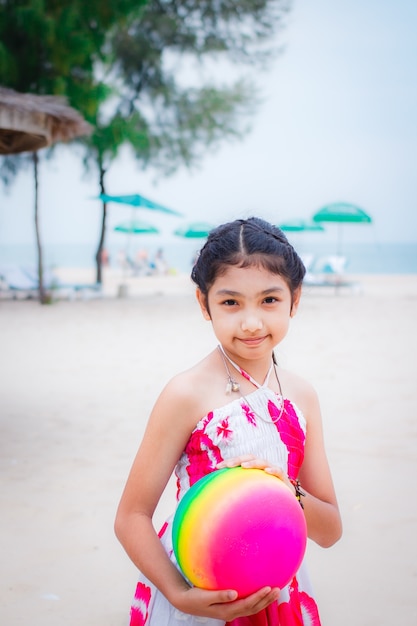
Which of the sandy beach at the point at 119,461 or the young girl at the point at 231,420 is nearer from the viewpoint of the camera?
the young girl at the point at 231,420

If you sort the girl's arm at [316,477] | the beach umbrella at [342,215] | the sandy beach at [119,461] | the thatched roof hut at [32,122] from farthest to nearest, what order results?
the beach umbrella at [342,215], the thatched roof hut at [32,122], the sandy beach at [119,461], the girl's arm at [316,477]

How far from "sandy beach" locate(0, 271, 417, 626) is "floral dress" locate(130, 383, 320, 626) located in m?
1.18

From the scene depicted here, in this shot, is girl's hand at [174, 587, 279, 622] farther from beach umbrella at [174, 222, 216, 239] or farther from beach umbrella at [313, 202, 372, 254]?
beach umbrella at [174, 222, 216, 239]

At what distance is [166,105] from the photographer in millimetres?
20016

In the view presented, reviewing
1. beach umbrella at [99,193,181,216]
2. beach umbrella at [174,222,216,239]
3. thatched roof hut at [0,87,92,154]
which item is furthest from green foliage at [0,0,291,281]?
thatched roof hut at [0,87,92,154]

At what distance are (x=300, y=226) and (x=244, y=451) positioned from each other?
2366cm

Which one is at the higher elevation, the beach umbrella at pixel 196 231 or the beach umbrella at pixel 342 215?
the beach umbrella at pixel 342 215

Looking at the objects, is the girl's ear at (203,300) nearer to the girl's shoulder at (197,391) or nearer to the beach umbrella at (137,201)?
the girl's shoulder at (197,391)

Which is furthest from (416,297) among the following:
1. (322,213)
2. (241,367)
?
(241,367)

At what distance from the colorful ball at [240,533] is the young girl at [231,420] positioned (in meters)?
0.07

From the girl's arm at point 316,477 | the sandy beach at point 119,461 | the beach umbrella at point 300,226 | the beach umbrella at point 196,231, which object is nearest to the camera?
the girl's arm at point 316,477

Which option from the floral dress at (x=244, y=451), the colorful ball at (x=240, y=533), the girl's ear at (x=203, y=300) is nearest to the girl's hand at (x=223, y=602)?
the colorful ball at (x=240, y=533)

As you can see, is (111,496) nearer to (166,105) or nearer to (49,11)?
(49,11)

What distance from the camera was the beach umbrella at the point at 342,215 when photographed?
20.6 meters
